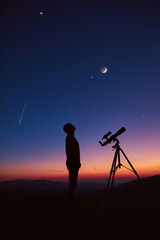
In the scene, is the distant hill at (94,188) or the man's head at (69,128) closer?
the man's head at (69,128)

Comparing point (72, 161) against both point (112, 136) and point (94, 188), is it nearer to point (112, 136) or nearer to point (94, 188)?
point (112, 136)

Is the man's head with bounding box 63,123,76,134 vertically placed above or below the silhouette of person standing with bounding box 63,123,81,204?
above

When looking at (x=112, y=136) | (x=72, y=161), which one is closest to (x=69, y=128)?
(x=72, y=161)

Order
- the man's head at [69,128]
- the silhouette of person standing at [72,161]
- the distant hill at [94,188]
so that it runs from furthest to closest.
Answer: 1. the distant hill at [94,188]
2. the man's head at [69,128]
3. the silhouette of person standing at [72,161]

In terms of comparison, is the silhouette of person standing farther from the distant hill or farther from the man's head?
the distant hill

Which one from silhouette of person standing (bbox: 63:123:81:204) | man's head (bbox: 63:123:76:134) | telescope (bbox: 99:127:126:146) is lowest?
silhouette of person standing (bbox: 63:123:81:204)

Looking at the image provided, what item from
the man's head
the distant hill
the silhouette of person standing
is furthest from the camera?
the distant hill

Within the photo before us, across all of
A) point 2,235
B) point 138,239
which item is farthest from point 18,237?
point 138,239

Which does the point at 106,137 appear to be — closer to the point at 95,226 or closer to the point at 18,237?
the point at 95,226

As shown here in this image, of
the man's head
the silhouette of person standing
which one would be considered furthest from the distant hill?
the man's head

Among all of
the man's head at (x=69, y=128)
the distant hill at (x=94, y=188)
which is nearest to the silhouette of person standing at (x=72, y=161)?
the man's head at (x=69, y=128)

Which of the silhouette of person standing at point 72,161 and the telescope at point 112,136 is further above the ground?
the telescope at point 112,136

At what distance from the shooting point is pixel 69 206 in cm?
370

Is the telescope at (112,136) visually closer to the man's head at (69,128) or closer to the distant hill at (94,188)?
the man's head at (69,128)
